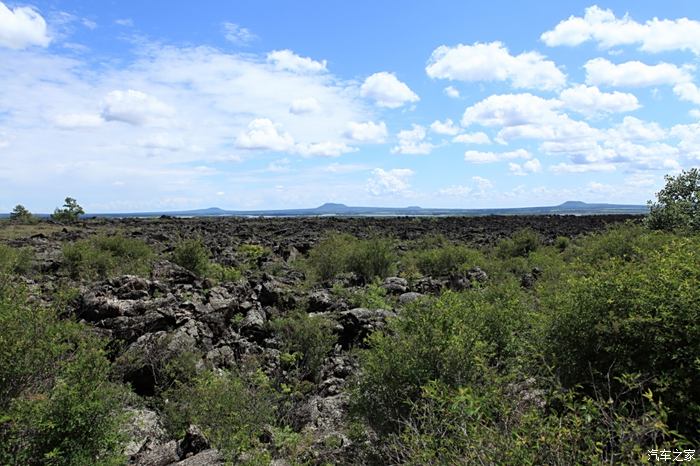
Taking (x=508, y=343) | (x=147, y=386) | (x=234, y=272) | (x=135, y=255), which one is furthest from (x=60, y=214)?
(x=508, y=343)

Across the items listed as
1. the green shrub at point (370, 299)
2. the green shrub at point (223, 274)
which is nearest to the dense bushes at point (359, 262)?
the green shrub at point (223, 274)

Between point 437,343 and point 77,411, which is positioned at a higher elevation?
point 437,343

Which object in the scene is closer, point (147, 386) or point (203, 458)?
point (203, 458)

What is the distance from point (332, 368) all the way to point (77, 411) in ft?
18.5

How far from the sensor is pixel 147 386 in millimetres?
9258

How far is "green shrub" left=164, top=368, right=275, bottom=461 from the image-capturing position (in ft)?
20.9

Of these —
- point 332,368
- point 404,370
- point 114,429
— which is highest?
point 404,370

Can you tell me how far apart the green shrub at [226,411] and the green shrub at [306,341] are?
76.7 inches

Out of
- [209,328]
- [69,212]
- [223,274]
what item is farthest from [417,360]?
[69,212]

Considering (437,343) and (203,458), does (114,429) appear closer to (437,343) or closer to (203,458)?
(203,458)

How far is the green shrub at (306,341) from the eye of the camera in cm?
1031

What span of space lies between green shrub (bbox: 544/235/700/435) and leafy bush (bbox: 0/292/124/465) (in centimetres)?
539

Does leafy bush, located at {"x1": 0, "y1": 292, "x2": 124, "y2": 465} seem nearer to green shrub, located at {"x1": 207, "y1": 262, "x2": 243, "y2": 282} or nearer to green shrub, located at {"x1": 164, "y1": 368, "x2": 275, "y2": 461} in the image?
green shrub, located at {"x1": 164, "y1": 368, "x2": 275, "y2": 461}

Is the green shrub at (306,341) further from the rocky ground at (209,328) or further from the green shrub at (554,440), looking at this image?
the green shrub at (554,440)
